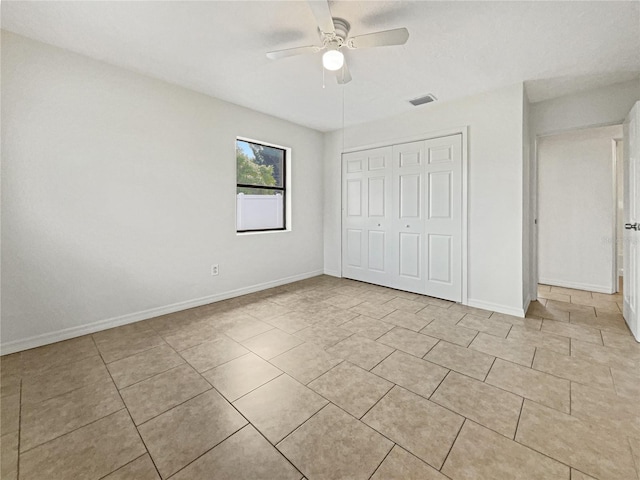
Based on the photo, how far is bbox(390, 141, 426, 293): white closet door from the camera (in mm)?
3771

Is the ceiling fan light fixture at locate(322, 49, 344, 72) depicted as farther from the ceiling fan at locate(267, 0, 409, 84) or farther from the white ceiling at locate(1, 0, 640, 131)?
the white ceiling at locate(1, 0, 640, 131)

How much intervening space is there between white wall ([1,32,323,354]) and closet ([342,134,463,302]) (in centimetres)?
180

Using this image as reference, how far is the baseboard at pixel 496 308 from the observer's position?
3.01m

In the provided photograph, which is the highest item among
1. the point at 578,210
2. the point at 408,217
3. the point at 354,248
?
the point at 578,210

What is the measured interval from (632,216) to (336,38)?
3167 mm

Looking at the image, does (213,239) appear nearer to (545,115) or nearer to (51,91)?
(51,91)

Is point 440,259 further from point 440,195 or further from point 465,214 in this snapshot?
point 440,195

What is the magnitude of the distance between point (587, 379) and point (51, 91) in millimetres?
4712

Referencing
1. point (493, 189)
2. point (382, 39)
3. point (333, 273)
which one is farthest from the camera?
point (333, 273)

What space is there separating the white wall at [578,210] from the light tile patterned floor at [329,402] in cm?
150

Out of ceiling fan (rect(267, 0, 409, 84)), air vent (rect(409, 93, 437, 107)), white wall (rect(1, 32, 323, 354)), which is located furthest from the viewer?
air vent (rect(409, 93, 437, 107))

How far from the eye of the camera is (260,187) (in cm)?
412

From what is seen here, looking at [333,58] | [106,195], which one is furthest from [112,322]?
[333,58]

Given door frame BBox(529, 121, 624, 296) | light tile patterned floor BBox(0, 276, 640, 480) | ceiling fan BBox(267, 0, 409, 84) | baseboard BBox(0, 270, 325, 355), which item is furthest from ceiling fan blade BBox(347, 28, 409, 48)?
baseboard BBox(0, 270, 325, 355)
